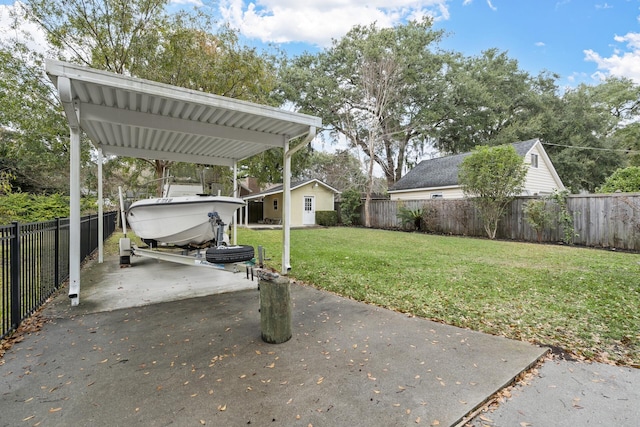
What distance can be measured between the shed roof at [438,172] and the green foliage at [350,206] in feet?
10.5

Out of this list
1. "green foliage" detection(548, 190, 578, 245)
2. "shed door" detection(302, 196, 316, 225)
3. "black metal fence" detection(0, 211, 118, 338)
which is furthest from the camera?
"shed door" detection(302, 196, 316, 225)

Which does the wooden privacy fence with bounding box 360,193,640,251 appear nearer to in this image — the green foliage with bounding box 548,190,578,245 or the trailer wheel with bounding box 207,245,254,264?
the green foliage with bounding box 548,190,578,245

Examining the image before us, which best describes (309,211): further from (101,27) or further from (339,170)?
(101,27)

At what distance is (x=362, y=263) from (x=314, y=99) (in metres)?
15.8

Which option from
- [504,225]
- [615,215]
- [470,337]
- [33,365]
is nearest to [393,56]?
[504,225]

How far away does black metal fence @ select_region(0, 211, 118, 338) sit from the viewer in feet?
10.2

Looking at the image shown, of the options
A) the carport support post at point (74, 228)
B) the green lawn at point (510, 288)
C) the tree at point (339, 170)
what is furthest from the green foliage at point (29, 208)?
the tree at point (339, 170)

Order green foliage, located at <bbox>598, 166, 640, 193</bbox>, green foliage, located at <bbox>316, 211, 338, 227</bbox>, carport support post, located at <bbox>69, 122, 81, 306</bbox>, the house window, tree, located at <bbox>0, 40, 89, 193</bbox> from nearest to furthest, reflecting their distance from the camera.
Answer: carport support post, located at <bbox>69, 122, 81, 306</bbox> < tree, located at <bbox>0, 40, 89, 193</bbox> < green foliage, located at <bbox>598, 166, 640, 193</bbox> < the house window < green foliage, located at <bbox>316, 211, 338, 227</bbox>

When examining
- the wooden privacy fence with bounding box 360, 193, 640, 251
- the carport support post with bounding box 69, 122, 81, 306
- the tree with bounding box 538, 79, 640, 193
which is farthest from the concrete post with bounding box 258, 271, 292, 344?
the tree with bounding box 538, 79, 640, 193

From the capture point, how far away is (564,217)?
9859mm

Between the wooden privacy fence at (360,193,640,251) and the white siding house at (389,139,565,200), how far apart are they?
1.96m

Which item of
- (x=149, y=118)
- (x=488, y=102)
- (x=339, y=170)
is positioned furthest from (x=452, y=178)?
(x=149, y=118)

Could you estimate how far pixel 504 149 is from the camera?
36.6ft

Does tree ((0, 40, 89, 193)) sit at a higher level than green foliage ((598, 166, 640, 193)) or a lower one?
higher
